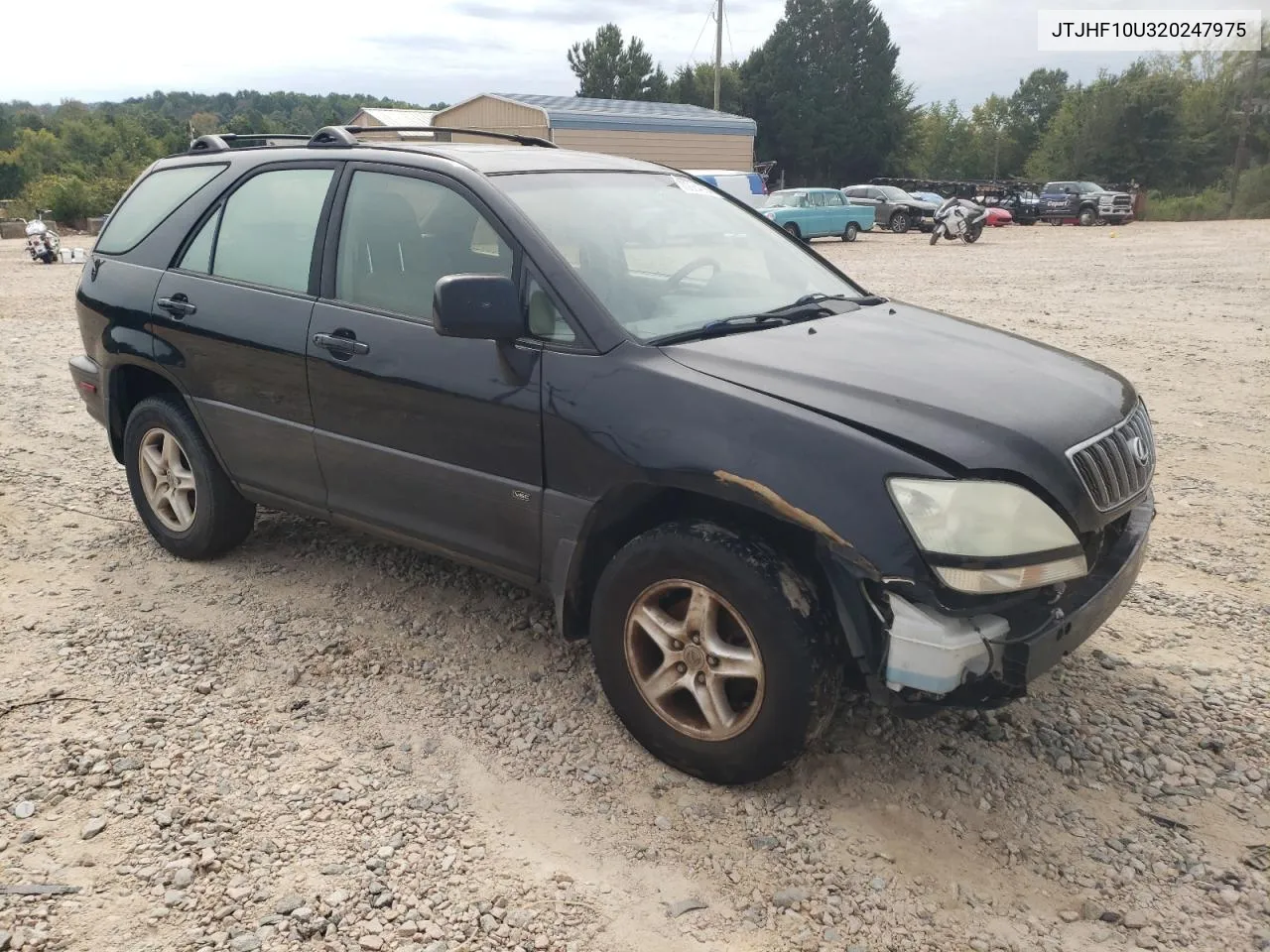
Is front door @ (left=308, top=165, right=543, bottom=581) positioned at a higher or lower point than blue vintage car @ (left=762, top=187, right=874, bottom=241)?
higher

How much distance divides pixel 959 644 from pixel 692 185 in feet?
8.35

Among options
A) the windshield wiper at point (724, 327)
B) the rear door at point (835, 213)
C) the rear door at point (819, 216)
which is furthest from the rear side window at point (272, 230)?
the rear door at point (835, 213)

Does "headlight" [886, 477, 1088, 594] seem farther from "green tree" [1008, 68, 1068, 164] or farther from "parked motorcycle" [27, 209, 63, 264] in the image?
"green tree" [1008, 68, 1068, 164]

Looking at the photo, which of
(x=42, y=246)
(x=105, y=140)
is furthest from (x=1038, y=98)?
(x=42, y=246)

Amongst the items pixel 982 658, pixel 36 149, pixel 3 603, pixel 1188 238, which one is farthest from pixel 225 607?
pixel 36 149

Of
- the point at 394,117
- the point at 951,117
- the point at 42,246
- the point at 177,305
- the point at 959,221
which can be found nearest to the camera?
the point at 177,305

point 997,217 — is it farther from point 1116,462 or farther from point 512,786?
point 512,786

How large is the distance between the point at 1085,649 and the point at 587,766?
2.02 meters

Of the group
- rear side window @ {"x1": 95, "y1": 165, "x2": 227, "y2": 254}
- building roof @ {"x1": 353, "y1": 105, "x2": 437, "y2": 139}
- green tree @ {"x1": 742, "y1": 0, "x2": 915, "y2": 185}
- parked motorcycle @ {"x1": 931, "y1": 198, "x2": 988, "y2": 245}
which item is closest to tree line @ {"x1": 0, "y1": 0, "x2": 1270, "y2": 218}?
green tree @ {"x1": 742, "y1": 0, "x2": 915, "y2": 185}

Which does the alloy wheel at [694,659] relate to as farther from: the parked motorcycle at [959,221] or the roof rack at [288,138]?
the parked motorcycle at [959,221]

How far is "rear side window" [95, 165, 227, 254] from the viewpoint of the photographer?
4.59m

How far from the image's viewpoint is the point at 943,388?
9.70 feet

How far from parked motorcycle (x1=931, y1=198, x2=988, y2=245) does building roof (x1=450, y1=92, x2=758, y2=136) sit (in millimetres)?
9423

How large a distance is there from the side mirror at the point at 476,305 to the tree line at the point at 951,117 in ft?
150
